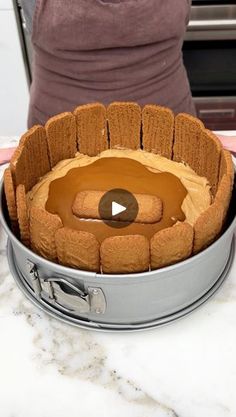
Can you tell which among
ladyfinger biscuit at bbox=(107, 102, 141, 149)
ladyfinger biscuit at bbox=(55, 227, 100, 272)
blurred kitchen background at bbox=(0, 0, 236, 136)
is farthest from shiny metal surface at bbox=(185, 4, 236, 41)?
ladyfinger biscuit at bbox=(55, 227, 100, 272)

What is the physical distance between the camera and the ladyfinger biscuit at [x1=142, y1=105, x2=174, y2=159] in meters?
0.65

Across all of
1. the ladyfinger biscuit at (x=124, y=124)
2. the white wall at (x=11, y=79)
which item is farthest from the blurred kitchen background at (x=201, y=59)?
the ladyfinger biscuit at (x=124, y=124)

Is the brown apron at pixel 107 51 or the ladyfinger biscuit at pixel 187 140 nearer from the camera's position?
the ladyfinger biscuit at pixel 187 140

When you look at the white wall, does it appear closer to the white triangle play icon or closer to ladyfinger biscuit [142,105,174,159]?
ladyfinger biscuit [142,105,174,159]

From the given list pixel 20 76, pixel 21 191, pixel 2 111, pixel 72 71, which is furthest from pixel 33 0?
pixel 2 111

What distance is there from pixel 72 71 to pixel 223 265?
526mm

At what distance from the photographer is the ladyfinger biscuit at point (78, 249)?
50 cm

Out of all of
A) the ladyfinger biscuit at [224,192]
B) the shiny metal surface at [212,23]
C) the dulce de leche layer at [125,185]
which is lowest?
the shiny metal surface at [212,23]

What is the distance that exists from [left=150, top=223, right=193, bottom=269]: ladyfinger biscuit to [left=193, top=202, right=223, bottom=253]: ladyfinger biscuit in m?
0.01

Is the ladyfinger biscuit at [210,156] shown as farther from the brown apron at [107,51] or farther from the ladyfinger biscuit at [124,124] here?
the brown apron at [107,51]

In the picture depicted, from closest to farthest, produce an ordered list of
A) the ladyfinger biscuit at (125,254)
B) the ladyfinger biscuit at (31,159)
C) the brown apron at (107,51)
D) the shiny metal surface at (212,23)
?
the ladyfinger biscuit at (125,254) → the ladyfinger biscuit at (31,159) → the brown apron at (107,51) → the shiny metal surface at (212,23)

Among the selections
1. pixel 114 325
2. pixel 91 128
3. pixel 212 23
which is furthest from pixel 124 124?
pixel 212 23

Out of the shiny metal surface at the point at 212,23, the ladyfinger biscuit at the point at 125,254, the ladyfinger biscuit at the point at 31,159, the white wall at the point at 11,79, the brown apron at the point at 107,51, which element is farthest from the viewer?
the white wall at the point at 11,79
